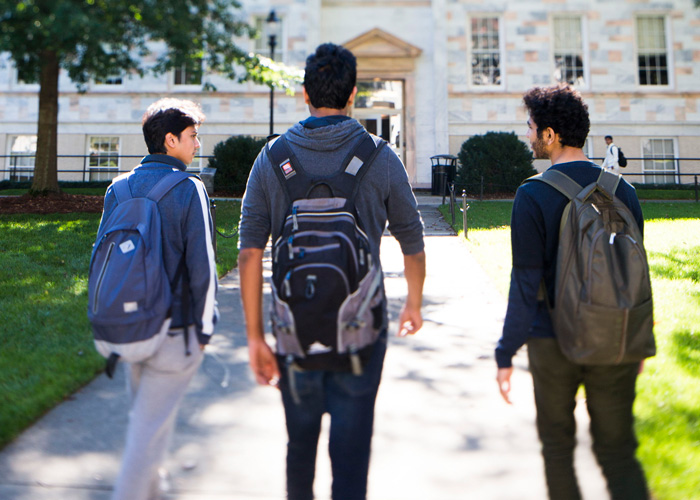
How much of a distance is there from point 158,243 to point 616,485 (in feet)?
6.48

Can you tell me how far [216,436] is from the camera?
3816mm

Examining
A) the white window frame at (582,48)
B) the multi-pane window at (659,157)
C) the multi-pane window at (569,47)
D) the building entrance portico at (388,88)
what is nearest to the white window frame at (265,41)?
the building entrance portico at (388,88)

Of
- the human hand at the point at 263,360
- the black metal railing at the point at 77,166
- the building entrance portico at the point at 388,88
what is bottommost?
the human hand at the point at 263,360

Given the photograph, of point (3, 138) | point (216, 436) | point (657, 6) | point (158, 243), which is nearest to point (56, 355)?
point (216, 436)

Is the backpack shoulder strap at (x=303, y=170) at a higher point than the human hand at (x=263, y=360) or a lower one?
higher

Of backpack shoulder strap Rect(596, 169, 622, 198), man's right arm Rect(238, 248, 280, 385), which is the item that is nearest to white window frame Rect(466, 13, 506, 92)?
backpack shoulder strap Rect(596, 169, 622, 198)

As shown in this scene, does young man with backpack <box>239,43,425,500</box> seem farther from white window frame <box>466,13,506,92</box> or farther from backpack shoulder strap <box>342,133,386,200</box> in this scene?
white window frame <box>466,13,506,92</box>

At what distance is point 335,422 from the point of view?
88.0 inches

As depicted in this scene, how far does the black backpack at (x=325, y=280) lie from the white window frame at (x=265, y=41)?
2415 cm

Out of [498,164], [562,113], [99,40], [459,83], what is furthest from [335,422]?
[459,83]

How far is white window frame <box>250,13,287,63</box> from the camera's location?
82.9 feet

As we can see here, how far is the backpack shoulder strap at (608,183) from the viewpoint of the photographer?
2.47 m

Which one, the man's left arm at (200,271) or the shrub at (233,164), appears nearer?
the man's left arm at (200,271)

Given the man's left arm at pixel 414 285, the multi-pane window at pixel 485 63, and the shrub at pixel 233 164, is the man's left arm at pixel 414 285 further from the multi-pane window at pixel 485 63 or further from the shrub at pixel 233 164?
the multi-pane window at pixel 485 63
